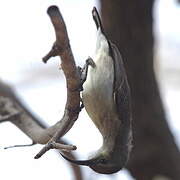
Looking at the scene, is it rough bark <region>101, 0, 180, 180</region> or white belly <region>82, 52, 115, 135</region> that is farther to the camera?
rough bark <region>101, 0, 180, 180</region>

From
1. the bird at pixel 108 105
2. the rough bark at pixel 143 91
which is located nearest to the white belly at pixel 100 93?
the bird at pixel 108 105

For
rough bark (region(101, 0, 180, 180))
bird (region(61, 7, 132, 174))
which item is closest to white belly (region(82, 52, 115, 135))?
bird (region(61, 7, 132, 174))

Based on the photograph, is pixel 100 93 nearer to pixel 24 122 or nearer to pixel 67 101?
pixel 67 101

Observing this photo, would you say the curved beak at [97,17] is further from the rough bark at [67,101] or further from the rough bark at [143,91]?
the rough bark at [143,91]

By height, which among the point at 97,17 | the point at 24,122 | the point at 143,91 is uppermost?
the point at 97,17

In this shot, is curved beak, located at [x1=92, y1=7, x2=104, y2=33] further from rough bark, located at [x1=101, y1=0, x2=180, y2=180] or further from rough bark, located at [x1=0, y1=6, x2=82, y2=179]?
rough bark, located at [x1=101, y1=0, x2=180, y2=180]

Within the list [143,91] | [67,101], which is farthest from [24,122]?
[143,91]
